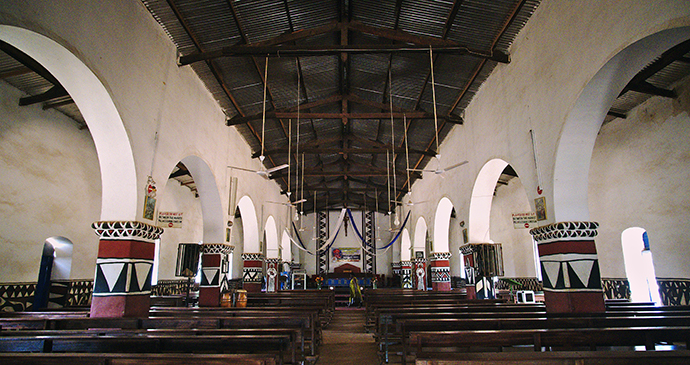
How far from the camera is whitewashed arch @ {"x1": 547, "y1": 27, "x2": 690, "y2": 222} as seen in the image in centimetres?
440

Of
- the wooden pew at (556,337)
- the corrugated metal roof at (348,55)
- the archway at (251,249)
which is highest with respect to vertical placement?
the corrugated metal roof at (348,55)

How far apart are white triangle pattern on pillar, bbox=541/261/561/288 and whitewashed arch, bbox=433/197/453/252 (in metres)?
6.40

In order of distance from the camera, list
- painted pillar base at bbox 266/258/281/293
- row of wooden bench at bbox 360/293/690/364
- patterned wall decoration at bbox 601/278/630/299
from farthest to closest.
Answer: painted pillar base at bbox 266/258/281/293
patterned wall decoration at bbox 601/278/630/299
row of wooden bench at bbox 360/293/690/364

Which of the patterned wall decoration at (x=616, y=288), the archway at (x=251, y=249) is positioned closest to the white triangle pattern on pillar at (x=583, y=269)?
the patterned wall decoration at (x=616, y=288)

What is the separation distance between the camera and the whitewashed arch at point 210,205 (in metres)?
8.74

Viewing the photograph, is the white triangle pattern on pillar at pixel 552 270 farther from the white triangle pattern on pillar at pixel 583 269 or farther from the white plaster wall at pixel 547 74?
the white plaster wall at pixel 547 74

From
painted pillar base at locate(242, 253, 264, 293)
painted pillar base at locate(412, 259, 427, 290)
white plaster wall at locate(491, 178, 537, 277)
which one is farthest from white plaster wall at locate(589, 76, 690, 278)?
painted pillar base at locate(242, 253, 264, 293)

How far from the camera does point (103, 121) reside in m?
5.32

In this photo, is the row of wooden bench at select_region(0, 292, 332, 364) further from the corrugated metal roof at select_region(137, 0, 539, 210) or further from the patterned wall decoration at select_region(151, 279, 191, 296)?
the patterned wall decoration at select_region(151, 279, 191, 296)

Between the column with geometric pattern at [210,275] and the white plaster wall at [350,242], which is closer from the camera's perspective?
the column with geometric pattern at [210,275]

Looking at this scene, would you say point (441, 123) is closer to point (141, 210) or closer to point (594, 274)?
point (594, 274)

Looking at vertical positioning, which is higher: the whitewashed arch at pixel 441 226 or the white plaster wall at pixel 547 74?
the white plaster wall at pixel 547 74

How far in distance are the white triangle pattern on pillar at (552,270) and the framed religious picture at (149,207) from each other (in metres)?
5.85

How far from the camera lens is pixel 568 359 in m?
2.31
